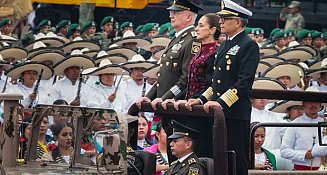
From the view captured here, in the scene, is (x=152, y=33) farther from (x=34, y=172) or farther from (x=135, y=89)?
(x=34, y=172)

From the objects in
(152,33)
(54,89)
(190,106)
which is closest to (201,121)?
(190,106)

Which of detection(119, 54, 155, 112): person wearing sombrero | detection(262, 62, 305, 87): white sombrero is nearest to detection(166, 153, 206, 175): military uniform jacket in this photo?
detection(119, 54, 155, 112): person wearing sombrero

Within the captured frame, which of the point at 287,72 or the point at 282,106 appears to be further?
the point at 287,72

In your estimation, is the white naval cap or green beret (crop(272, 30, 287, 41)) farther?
green beret (crop(272, 30, 287, 41))

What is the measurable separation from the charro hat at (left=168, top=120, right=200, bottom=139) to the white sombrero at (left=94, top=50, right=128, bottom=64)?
879 cm

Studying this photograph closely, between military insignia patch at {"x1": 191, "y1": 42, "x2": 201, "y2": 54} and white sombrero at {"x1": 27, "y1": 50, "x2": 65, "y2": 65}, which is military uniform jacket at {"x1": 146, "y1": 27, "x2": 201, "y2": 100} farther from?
white sombrero at {"x1": 27, "y1": 50, "x2": 65, "y2": 65}

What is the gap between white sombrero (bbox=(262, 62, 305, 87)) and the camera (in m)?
16.8

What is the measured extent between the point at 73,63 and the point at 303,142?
4.41 meters

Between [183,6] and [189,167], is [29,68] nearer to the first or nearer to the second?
[183,6]

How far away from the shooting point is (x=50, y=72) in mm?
16516

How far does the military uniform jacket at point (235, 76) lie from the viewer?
895cm

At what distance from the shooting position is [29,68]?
1603 cm

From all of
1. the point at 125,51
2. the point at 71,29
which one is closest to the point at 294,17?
the point at 71,29

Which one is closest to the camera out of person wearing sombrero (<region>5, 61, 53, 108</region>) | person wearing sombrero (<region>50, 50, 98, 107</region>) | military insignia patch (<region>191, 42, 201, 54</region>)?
military insignia patch (<region>191, 42, 201, 54</region>)
